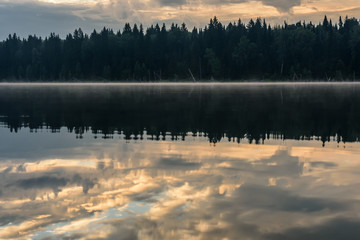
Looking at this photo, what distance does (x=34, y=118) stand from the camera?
130 ft

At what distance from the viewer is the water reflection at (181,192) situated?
1067 centimetres

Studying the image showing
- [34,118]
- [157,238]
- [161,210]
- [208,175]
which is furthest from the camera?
[34,118]

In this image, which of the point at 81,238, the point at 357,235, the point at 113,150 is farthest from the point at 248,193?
the point at 113,150

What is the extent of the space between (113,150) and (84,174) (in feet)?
18.3

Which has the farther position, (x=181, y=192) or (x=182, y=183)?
(x=182, y=183)

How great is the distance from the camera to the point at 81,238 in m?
10.2

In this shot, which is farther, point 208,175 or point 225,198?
point 208,175

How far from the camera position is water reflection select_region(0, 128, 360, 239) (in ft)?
35.0

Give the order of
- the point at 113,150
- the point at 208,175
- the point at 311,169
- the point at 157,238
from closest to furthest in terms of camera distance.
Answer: the point at 157,238
the point at 208,175
the point at 311,169
the point at 113,150

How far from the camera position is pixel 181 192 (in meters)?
13.7

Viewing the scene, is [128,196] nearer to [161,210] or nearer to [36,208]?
[161,210]

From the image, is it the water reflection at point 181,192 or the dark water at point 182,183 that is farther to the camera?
the dark water at point 182,183

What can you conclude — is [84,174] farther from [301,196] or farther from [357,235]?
[357,235]

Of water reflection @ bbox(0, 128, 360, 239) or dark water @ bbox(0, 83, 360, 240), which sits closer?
water reflection @ bbox(0, 128, 360, 239)
